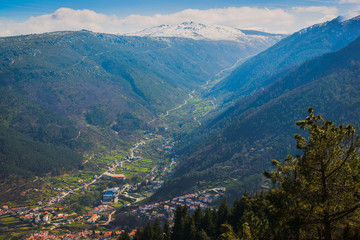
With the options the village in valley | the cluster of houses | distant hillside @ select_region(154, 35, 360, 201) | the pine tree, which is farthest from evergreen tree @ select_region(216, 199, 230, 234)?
distant hillside @ select_region(154, 35, 360, 201)

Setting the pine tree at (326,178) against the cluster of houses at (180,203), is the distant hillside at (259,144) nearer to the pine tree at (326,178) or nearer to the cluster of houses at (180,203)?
the cluster of houses at (180,203)

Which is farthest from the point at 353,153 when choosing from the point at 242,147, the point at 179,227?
the point at 242,147

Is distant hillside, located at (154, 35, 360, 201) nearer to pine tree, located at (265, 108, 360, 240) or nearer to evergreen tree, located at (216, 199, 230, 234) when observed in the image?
evergreen tree, located at (216, 199, 230, 234)

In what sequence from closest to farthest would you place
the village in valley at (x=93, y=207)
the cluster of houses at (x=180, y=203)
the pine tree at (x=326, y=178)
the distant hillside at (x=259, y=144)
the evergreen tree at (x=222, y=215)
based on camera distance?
the pine tree at (x=326, y=178) → the evergreen tree at (x=222, y=215) → the village in valley at (x=93, y=207) → the cluster of houses at (x=180, y=203) → the distant hillside at (x=259, y=144)

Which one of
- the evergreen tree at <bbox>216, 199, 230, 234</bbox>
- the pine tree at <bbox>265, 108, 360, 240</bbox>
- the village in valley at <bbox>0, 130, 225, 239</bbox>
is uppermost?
the pine tree at <bbox>265, 108, 360, 240</bbox>

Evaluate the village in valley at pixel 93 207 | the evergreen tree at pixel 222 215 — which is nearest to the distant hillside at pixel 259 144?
the village in valley at pixel 93 207

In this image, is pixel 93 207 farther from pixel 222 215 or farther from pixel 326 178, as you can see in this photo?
pixel 326 178

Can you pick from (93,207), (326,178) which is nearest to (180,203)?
(93,207)

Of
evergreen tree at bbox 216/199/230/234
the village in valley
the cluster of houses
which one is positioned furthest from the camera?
the cluster of houses
